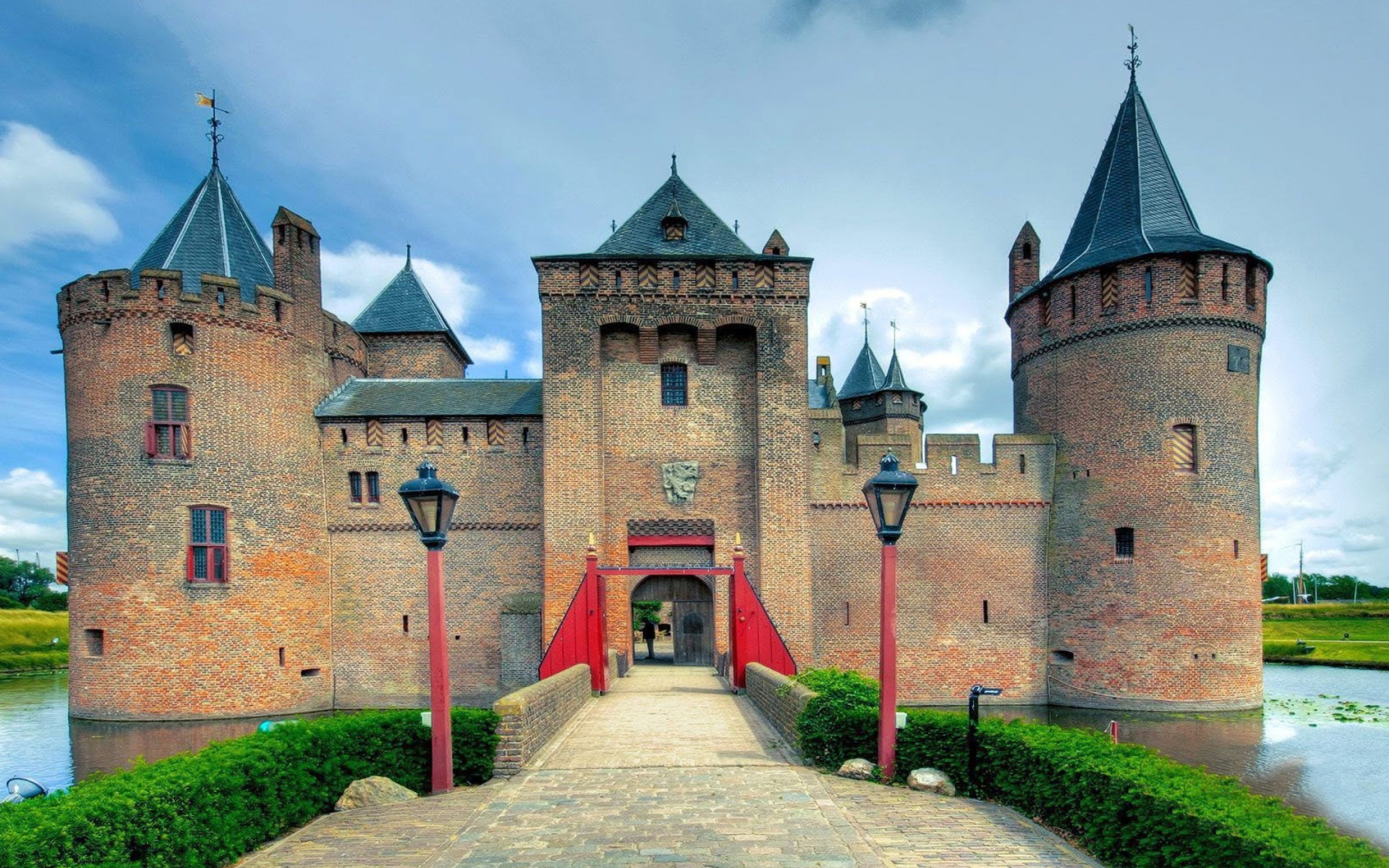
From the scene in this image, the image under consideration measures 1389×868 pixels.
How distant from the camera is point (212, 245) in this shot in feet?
72.9

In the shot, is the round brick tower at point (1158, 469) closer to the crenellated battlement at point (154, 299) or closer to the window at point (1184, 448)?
the window at point (1184, 448)

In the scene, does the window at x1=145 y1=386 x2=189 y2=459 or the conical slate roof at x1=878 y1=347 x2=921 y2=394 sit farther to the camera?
the conical slate roof at x1=878 y1=347 x2=921 y2=394

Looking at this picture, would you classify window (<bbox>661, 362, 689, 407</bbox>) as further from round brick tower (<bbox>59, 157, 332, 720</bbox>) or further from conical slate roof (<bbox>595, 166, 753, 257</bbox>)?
round brick tower (<bbox>59, 157, 332, 720</bbox>)

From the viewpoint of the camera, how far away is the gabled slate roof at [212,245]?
21.8m

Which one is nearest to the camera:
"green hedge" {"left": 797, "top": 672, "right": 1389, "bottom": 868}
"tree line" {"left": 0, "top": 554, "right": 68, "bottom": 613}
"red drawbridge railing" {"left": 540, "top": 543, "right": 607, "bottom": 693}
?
"green hedge" {"left": 797, "top": 672, "right": 1389, "bottom": 868}

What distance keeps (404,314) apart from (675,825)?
24.9m

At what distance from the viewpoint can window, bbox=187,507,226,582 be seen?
20.4 metres

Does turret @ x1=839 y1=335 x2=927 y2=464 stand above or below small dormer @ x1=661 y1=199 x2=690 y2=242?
below

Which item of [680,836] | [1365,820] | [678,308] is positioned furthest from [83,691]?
[1365,820]

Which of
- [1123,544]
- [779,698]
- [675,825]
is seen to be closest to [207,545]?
[779,698]

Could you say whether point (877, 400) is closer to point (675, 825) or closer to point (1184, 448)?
point (1184, 448)

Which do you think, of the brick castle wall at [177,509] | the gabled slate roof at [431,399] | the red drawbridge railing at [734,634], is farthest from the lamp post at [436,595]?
the brick castle wall at [177,509]

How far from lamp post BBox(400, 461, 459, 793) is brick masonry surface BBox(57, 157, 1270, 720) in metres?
11.4

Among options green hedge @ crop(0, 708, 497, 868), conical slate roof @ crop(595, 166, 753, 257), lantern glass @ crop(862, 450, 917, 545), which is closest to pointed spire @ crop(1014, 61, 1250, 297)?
conical slate roof @ crop(595, 166, 753, 257)
